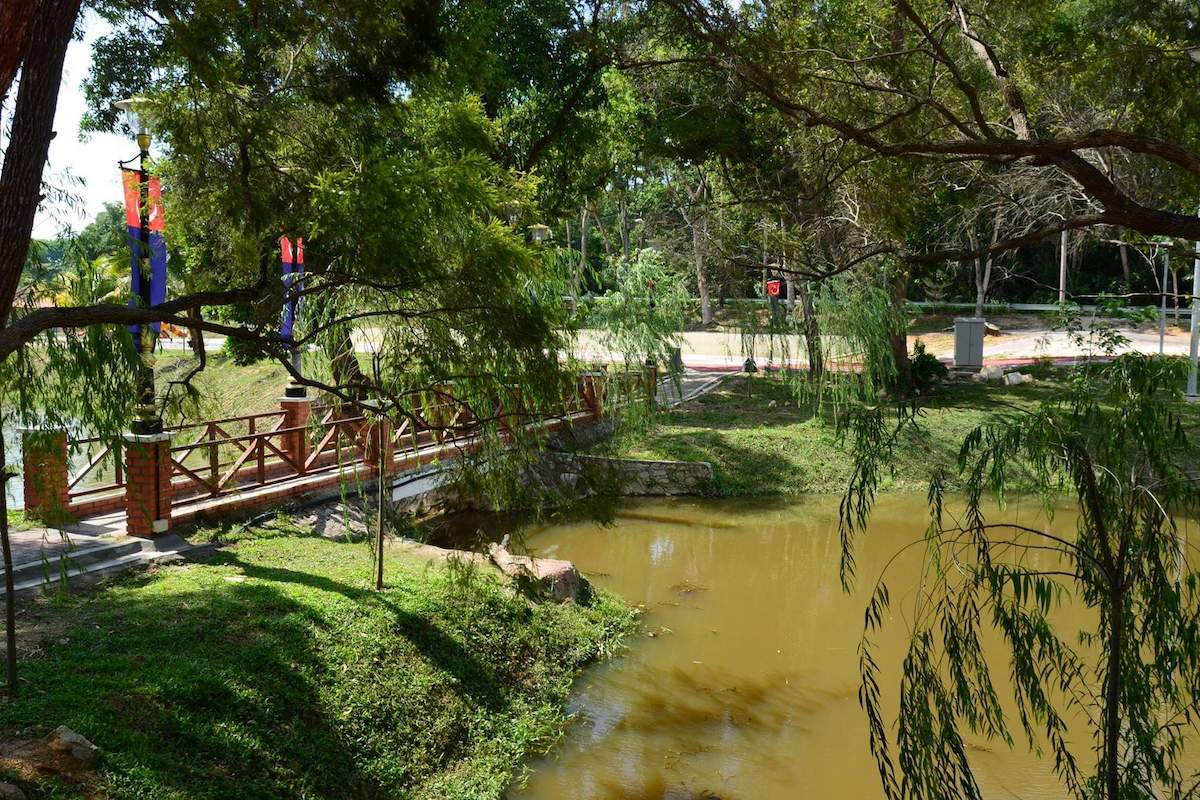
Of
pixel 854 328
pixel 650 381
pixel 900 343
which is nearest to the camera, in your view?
pixel 854 328

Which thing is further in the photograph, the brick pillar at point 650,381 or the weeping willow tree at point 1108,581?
the brick pillar at point 650,381

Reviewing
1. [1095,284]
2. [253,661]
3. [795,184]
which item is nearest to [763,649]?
[253,661]

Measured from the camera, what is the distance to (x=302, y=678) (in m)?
7.78

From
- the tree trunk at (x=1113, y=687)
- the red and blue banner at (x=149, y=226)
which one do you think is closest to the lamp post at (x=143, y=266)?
the red and blue banner at (x=149, y=226)

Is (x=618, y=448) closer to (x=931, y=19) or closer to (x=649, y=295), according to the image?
(x=649, y=295)

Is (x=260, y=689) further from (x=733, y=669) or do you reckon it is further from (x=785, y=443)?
(x=785, y=443)

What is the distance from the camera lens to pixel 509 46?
16.2 meters

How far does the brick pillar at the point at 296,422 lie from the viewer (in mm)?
13055

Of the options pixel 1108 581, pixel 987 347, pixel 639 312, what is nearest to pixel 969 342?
pixel 987 347

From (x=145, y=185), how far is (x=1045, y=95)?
29.3ft

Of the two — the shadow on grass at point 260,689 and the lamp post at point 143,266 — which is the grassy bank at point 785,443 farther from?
the lamp post at point 143,266

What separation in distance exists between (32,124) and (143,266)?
209 cm

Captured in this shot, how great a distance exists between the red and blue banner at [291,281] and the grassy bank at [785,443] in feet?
27.9

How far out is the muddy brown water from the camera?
8.20 m
